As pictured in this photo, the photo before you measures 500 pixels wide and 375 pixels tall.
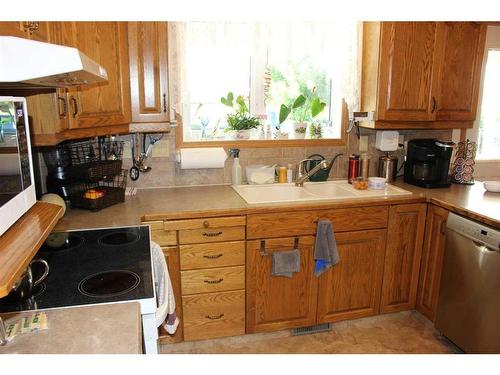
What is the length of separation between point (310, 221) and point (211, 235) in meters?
0.57

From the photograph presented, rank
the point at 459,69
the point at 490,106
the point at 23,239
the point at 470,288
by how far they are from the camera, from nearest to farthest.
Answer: the point at 23,239, the point at 470,288, the point at 459,69, the point at 490,106

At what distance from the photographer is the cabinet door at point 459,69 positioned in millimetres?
2492

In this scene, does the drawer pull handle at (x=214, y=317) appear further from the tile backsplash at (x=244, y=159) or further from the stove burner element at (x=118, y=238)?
the tile backsplash at (x=244, y=159)

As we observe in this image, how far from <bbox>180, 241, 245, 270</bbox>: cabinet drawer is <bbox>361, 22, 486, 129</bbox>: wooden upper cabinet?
48.9 inches

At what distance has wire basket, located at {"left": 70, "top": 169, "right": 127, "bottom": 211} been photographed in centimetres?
207

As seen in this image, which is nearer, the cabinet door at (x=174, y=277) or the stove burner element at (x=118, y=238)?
the stove burner element at (x=118, y=238)

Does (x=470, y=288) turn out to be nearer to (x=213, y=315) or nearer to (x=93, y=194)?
(x=213, y=315)

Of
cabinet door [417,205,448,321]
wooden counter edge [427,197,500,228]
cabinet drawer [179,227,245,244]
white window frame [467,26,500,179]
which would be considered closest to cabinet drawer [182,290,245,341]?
cabinet drawer [179,227,245,244]

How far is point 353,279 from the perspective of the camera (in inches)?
Result: 95.2

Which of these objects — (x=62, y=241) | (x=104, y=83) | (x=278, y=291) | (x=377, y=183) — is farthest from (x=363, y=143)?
(x=62, y=241)

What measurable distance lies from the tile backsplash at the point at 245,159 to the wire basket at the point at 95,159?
0.39 feet

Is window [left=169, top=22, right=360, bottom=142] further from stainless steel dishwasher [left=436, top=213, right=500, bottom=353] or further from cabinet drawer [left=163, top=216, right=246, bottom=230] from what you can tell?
stainless steel dishwasher [left=436, top=213, right=500, bottom=353]

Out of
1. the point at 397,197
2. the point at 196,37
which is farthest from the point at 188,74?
the point at 397,197

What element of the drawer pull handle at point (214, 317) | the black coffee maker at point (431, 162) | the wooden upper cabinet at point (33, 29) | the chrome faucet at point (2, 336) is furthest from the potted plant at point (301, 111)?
the chrome faucet at point (2, 336)
